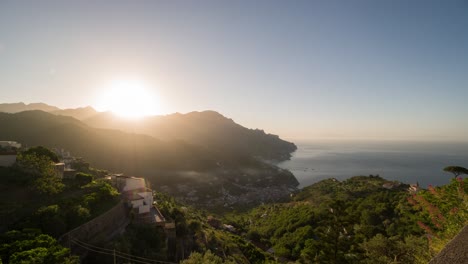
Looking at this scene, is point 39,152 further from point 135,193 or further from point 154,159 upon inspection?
→ point 154,159

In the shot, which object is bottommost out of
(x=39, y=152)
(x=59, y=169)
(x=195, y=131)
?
(x=59, y=169)

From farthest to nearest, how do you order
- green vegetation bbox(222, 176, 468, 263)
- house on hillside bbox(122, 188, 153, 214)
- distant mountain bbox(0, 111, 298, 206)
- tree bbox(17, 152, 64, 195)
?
1. distant mountain bbox(0, 111, 298, 206)
2. house on hillside bbox(122, 188, 153, 214)
3. tree bbox(17, 152, 64, 195)
4. green vegetation bbox(222, 176, 468, 263)

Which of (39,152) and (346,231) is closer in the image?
(346,231)

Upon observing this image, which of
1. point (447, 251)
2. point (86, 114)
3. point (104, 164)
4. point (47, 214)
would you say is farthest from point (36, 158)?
point (86, 114)

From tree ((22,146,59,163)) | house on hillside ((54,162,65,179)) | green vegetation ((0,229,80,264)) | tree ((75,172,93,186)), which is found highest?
tree ((22,146,59,163))

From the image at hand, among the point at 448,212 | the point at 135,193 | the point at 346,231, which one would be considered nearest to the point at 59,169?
the point at 135,193

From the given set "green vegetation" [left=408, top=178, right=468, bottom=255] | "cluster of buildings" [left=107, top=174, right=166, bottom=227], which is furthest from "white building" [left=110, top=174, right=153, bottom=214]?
"green vegetation" [left=408, top=178, right=468, bottom=255]

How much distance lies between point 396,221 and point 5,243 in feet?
107

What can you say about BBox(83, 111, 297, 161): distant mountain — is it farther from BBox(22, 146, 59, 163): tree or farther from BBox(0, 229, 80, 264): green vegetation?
BBox(0, 229, 80, 264): green vegetation

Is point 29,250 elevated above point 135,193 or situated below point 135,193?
above

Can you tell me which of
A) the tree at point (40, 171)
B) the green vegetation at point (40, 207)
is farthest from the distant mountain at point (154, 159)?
the tree at point (40, 171)

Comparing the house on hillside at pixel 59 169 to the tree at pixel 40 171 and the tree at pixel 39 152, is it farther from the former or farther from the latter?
the tree at pixel 40 171

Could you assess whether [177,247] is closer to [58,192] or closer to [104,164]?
[58,192]

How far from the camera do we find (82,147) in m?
73.7
